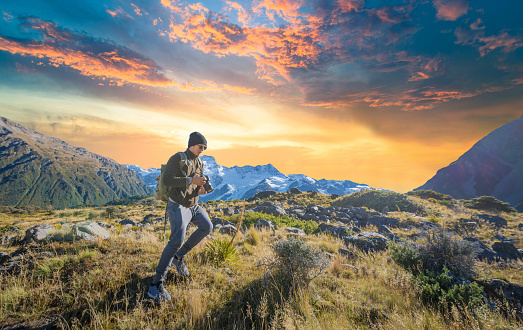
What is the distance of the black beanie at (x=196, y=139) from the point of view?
4.71m

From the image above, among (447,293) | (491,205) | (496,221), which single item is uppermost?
(491,205)

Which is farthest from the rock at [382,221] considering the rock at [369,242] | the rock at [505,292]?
the rock at [505,292]

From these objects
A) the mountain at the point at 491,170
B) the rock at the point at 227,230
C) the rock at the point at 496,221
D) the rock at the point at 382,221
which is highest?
the mountain at the point at 491,170

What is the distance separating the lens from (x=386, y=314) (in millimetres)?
3908

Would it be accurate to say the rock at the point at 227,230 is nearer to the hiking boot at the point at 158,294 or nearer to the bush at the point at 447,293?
the hiking boot at the point at 158,294

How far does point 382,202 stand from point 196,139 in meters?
29.1

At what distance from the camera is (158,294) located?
3.89 metres

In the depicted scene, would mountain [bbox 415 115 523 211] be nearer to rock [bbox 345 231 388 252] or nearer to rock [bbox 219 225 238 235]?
rock [bbox 345 231 388 252]

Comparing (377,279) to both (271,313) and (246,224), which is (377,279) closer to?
(271,313)

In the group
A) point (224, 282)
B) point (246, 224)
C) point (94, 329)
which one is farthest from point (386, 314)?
point (246, 224)

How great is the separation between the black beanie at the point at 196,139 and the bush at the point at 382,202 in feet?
84.2

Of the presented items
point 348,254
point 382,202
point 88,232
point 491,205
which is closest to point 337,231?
point 348,254

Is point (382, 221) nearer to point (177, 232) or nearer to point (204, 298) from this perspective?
point (204, 298)

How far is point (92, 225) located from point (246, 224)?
816 cm
